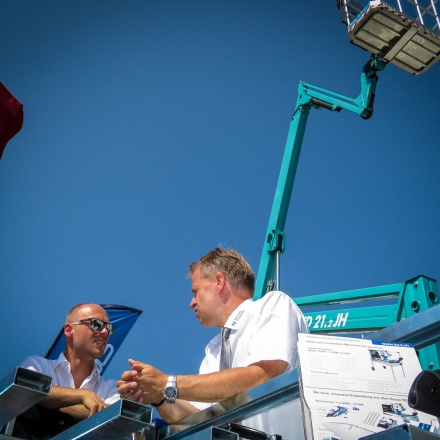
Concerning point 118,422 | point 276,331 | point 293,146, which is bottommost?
point 118,422

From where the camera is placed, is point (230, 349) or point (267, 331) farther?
point (230, 349)

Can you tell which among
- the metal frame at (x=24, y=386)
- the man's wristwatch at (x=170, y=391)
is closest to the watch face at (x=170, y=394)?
the man's wristwatch at (x=170, y=391)

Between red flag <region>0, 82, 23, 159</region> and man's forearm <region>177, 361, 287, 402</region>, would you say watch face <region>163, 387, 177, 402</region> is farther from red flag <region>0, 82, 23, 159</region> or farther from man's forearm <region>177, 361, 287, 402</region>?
red flag <region>0, 82, 23, 159</region>

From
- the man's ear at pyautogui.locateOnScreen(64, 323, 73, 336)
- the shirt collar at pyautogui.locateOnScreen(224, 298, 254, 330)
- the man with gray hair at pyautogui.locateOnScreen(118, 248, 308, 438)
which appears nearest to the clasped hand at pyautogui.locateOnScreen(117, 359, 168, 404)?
the man with gray hair at pyautogui.locateOnScreen(118, 248, 308, 438)

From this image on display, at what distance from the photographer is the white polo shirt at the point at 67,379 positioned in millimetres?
4164

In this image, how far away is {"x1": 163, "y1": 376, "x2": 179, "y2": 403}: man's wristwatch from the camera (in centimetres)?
269

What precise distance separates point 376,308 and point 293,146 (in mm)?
2231

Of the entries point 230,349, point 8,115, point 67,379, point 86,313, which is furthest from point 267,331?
point 8,115

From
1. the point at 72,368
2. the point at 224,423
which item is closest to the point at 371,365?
the point at 224,423

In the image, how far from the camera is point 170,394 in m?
2.70

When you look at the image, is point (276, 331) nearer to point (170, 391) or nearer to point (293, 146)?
point (170, 391)

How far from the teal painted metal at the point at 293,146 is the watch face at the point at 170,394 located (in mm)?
2939

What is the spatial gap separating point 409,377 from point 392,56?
487 cm

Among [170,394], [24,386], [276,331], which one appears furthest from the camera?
[276,331]
